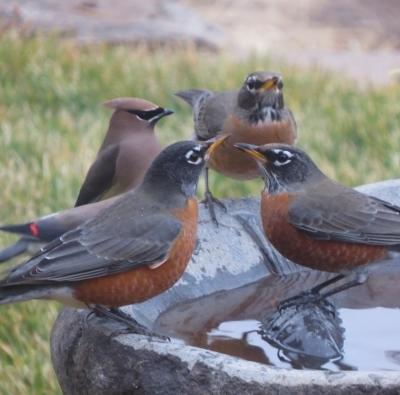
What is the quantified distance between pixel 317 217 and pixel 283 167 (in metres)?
0.21

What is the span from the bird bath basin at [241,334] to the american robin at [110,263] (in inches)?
4.0

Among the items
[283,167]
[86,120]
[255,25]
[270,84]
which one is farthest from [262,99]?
[255,25]

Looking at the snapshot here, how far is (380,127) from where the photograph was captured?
6.42 metres

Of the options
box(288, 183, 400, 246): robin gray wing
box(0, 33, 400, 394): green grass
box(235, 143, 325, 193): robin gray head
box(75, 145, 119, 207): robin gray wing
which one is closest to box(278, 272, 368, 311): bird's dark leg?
box(288, 183, 400, 246): robin gray wing

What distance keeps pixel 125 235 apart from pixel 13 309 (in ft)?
5.67

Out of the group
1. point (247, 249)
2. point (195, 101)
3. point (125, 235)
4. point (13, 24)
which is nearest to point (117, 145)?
point (195, 101)

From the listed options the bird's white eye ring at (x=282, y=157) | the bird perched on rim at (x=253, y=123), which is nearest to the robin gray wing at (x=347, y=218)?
the bird's white eye ring at (x=282, y=157)

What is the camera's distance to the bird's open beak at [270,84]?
4398 mm

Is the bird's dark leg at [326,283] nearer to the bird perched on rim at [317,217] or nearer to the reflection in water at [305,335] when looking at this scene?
the bird perched on rim at [317,217]

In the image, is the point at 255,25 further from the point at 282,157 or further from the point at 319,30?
the point at 282,157

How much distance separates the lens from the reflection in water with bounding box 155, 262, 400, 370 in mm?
2730

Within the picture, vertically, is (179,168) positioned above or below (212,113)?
above

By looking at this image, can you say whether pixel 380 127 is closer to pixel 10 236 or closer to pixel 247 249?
pixel 10 236

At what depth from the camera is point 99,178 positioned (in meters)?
4.66
